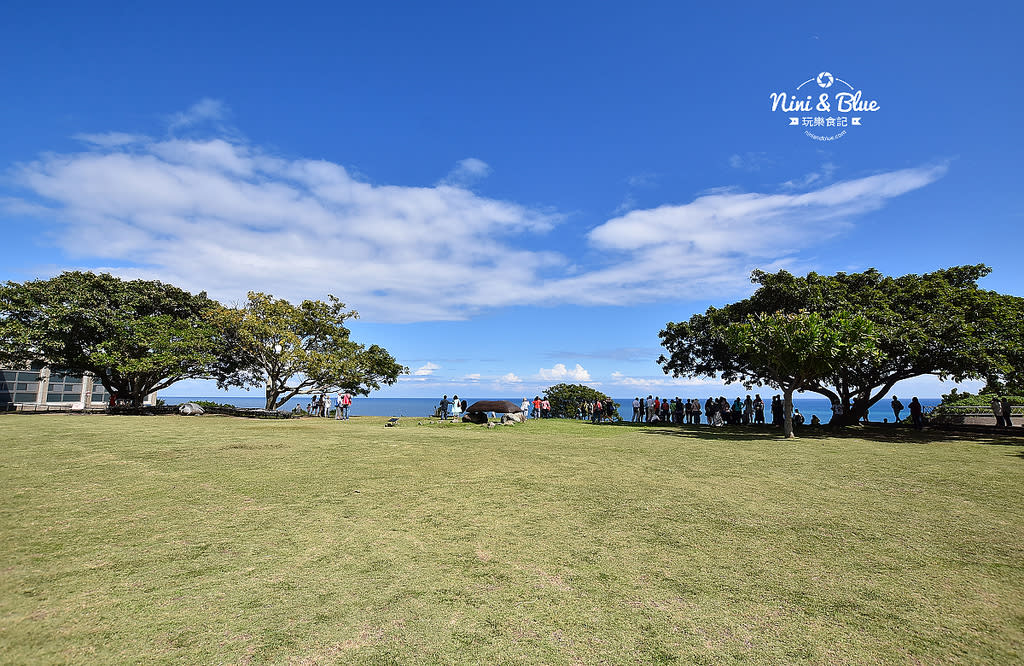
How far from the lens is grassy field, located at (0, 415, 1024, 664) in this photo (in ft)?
10.2

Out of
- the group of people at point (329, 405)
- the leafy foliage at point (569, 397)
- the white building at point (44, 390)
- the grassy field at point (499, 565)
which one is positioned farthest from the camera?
the leafy foliage at point (569, 397)

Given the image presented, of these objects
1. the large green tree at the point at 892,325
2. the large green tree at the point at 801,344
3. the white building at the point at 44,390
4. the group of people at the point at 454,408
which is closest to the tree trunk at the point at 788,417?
the large green tree at the point at 801,344

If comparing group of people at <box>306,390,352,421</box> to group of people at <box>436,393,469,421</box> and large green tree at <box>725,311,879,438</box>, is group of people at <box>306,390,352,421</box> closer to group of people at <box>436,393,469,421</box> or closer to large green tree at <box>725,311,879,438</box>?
group of people at <box>436,393,469,421</box>

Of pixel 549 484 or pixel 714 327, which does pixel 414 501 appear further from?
pixel 714 327

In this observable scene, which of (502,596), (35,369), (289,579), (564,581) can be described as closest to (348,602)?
(289,579)

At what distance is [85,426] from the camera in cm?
1573

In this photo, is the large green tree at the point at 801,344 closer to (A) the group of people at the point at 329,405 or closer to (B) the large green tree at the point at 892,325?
(B) the large green tree at the point at 892,325

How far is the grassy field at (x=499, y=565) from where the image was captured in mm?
3098

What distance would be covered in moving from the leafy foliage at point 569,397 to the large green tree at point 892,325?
66.6 feet

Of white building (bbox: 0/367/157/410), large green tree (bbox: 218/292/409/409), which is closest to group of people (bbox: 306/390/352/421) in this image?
large green tree (bbox: 218/292/409/409)

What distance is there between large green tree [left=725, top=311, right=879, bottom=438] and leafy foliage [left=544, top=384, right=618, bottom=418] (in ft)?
96.0

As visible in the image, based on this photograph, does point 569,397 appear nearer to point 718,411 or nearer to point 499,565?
point 718,411

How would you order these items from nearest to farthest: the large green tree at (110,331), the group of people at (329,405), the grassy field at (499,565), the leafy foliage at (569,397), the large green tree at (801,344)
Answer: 1. the grassy field at (499,565)
2. the large green tree at (801,344)
3. the large green tree at (110,331)
4. the group of people at (329,405)
5. the leafy foliage at (569,397)

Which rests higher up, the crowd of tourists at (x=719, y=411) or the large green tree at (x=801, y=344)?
the large green tree at (x=801, y=344)
